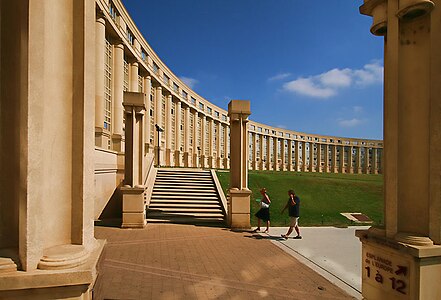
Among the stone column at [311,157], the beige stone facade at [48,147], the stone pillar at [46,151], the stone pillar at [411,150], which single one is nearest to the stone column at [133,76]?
the beige stone facade at [48,147]

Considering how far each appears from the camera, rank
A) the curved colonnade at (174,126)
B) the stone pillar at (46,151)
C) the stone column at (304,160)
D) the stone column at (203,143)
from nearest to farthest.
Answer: the stone pillar at (46,151) < the curved colonnade at (174,126) < the stone column at (203,143) < the stone column at (304,160)

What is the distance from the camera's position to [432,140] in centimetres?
318

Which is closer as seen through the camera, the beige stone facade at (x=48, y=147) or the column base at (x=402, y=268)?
the beige stone facade at (x=48, y=147)

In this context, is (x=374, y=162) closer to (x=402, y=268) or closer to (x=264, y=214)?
(x=264, y=214)

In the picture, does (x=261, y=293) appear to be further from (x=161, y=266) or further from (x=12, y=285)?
(x=12, y=285)

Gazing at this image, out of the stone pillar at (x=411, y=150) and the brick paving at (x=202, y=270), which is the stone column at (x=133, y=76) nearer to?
the brick paving at (x=202, y=270)

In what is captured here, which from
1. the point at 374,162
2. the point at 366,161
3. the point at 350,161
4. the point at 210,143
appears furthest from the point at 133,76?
the point at 374,162

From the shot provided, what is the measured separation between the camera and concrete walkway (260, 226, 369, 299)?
5793mm

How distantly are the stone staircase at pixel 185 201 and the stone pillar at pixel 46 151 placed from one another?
29.2 ft

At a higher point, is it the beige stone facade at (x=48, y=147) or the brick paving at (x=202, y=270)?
the beige stone facade at (x=48, y=147)

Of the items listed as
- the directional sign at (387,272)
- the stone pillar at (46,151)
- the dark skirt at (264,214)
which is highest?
the stone pillar at (46,151)

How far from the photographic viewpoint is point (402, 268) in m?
3.26

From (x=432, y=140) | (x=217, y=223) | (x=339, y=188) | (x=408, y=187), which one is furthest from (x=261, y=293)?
(x=339, y=188)

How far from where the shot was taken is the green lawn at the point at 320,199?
41.1ft
